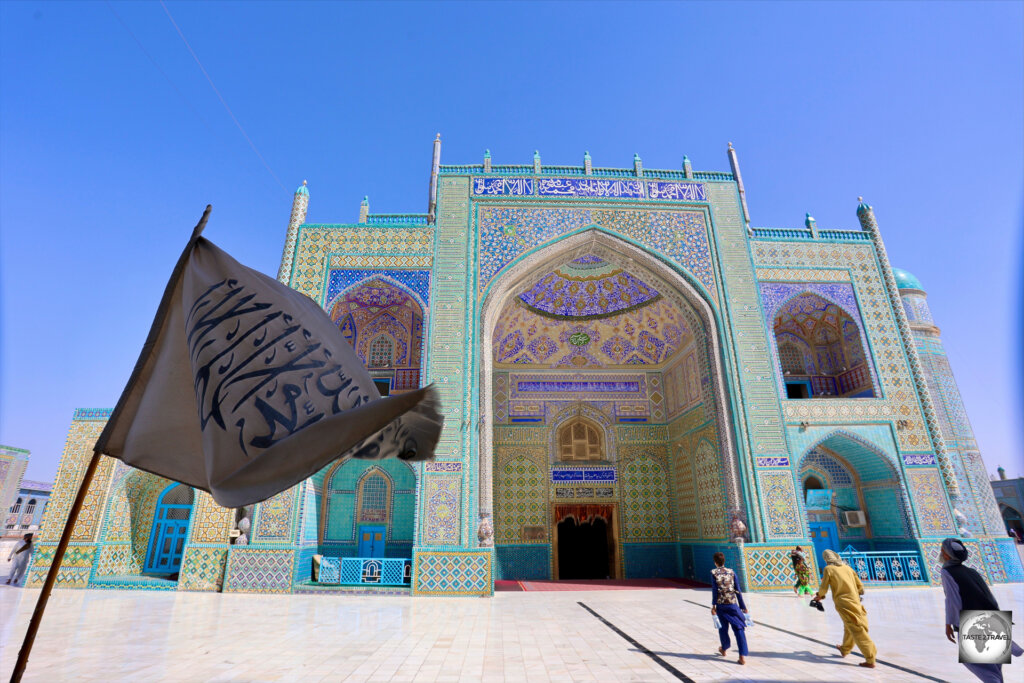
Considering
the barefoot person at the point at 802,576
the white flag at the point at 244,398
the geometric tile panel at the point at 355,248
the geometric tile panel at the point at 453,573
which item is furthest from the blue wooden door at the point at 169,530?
the barefoot person at the point at 802,576

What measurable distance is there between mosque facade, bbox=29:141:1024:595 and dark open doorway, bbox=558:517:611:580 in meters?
0.05

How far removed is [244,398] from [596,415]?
11941 millimetres

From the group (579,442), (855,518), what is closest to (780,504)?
(855,518)

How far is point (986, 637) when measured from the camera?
2.60m

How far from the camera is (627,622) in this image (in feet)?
19.9

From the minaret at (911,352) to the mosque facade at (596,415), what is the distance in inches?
2.0

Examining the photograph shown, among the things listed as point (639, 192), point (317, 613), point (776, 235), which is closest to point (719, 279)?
point (776, 235)

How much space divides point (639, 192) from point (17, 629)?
38.8 feet

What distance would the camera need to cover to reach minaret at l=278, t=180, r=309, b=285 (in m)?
10.7

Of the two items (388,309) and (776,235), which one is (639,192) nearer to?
(776,235)

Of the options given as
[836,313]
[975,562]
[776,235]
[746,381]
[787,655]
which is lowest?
[787,655]

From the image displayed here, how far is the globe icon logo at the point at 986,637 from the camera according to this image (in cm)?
254

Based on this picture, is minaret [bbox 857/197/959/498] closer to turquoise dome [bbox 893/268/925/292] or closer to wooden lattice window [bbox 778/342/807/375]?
wooden lattice window [bbox 778/342/807/375]

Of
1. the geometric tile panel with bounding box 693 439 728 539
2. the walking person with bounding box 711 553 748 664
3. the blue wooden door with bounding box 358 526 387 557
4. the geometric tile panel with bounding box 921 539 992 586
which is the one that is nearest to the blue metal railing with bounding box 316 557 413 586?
the blue wooden door with bounding box 358 526 387 557
